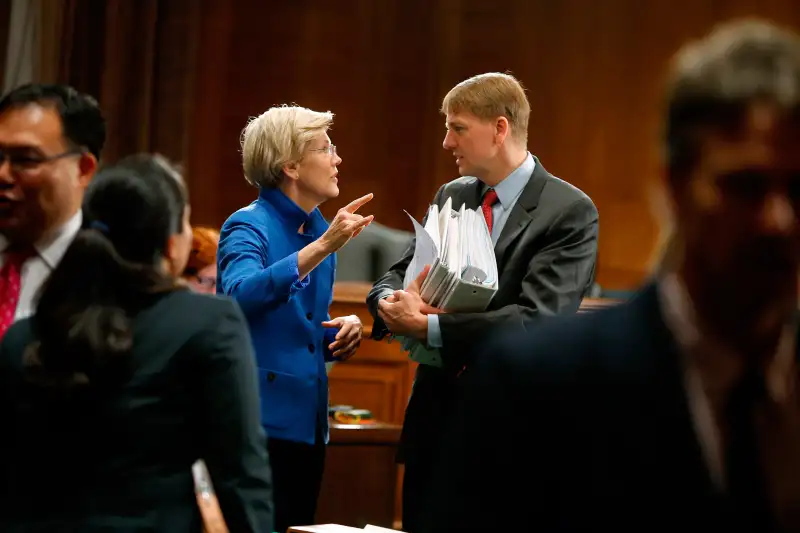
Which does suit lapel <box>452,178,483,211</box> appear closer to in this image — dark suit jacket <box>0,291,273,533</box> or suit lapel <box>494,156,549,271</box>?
suit lapel <box>494,156,549,271</box>

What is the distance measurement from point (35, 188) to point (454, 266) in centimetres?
102

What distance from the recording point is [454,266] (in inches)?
107

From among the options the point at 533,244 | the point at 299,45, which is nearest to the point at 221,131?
the point at 299,45

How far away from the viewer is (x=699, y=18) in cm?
653

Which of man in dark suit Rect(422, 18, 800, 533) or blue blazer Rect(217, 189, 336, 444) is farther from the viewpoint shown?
blue blazer Rect(217, 189, 336, 444)

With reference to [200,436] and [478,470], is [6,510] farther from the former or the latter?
[478,470]

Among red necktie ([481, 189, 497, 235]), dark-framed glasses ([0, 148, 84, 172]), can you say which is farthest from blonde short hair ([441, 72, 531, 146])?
dark-framed glasses ([0, 148, 84, 172])

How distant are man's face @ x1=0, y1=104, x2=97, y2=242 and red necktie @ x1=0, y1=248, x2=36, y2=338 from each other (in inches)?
1.1

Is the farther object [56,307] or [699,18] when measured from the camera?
[699,18]

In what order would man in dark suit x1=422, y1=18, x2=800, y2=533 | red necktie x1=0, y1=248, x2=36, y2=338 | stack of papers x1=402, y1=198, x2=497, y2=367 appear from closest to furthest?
man in dark suit x1=422, y1=18, x2=800, y2=533, red necktie x1=0, y1=248, x2=36, y2=338, stack of papers x1=402, y1=198, x2=497, y2=367

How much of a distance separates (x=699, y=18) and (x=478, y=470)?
19.5 feet

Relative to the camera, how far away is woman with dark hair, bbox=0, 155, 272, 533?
1690 mm

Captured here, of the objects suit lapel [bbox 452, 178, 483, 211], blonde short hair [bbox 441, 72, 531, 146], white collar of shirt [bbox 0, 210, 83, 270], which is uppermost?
blonde short hair [bbox 441, 72, 531, 146]

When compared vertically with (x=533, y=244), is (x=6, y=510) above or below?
below
